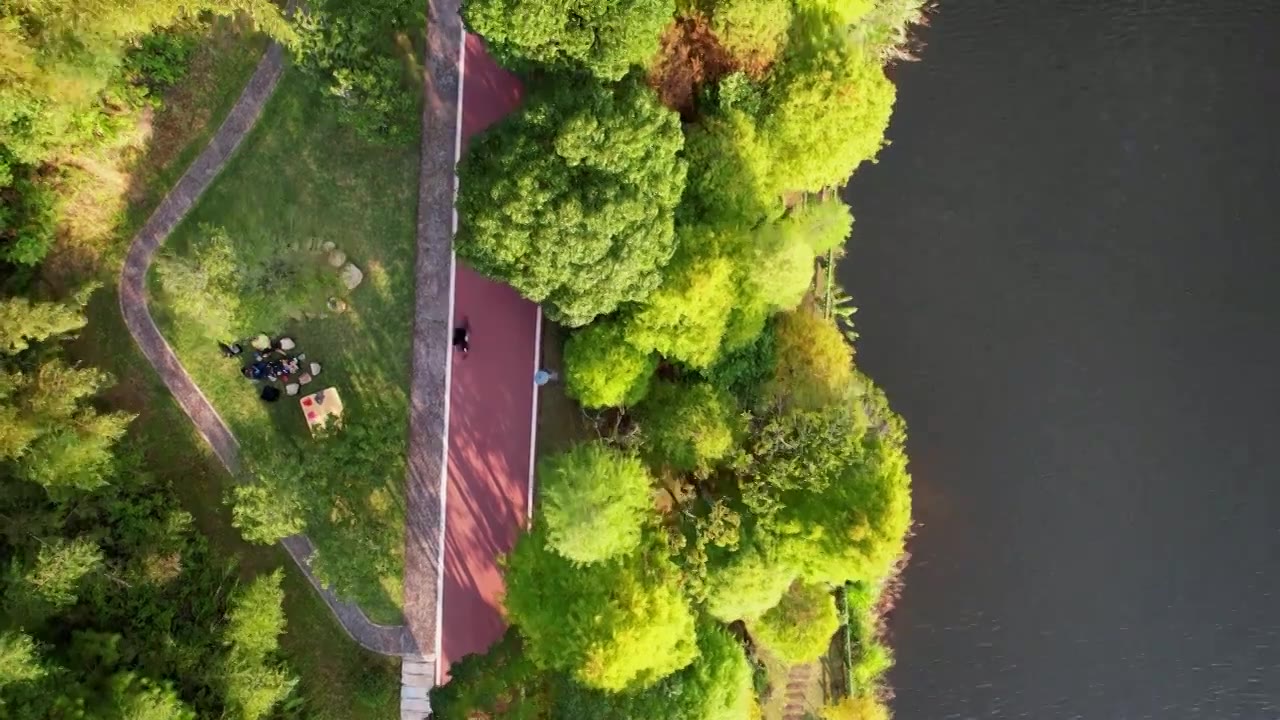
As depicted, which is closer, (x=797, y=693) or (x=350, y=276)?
(x=350, y=276)

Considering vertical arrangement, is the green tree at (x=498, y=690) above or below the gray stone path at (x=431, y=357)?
below

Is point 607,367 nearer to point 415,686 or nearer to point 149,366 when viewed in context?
point 415,686

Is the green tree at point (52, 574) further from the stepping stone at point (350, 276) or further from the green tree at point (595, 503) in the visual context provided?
the green tree at point (595, 503)

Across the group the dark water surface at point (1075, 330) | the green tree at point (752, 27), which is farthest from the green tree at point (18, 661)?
the dark water surface at point (1075, 330)

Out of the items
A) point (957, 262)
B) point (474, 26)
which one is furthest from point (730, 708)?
point (474, 26)

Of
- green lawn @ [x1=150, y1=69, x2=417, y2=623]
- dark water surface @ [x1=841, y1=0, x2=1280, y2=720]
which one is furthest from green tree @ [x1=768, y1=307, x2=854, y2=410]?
green lawn @ [x1=150, y1=69, x2=417, y2=623]

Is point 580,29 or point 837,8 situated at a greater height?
point 837,8

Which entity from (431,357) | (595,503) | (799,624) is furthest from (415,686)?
(799,624)

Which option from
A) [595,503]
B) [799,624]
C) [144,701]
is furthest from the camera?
[799,624]
